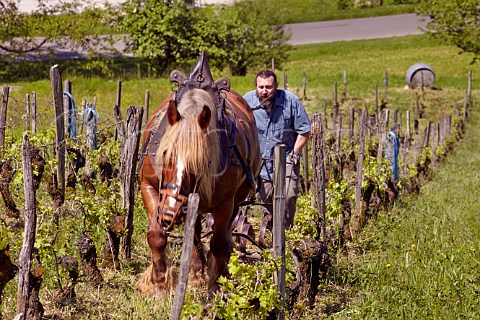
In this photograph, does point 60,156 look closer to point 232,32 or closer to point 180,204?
point 180,204

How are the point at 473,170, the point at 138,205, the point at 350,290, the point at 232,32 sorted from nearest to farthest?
the point at 350,290 < the point at 138,205 < the point at 473,170 < the point at 232,32

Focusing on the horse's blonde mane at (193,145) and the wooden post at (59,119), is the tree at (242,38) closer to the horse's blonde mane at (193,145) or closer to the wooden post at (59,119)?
the wooden post at (59,119)

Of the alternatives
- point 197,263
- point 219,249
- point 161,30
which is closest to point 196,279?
point 197,263

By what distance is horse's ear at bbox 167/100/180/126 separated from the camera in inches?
190

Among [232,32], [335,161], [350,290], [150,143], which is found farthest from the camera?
[232,32]

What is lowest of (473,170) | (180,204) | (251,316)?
(473,170)

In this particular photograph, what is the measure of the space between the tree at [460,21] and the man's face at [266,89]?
19.7m

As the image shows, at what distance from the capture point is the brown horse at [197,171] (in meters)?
4.76

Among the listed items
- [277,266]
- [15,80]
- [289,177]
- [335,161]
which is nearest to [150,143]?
[277,266]

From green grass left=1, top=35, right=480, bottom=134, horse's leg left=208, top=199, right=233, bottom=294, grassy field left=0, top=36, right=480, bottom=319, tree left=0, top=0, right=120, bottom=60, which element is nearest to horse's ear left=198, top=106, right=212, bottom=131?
horse's leg left=208, top=199, right=233, bottom=294

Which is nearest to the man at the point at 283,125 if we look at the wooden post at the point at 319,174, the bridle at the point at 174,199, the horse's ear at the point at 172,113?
the wooden post at the point at 319,174

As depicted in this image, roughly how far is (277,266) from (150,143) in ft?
4.84

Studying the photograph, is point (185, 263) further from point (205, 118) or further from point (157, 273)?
point (157, 273)

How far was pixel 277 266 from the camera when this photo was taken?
15.1 feet
